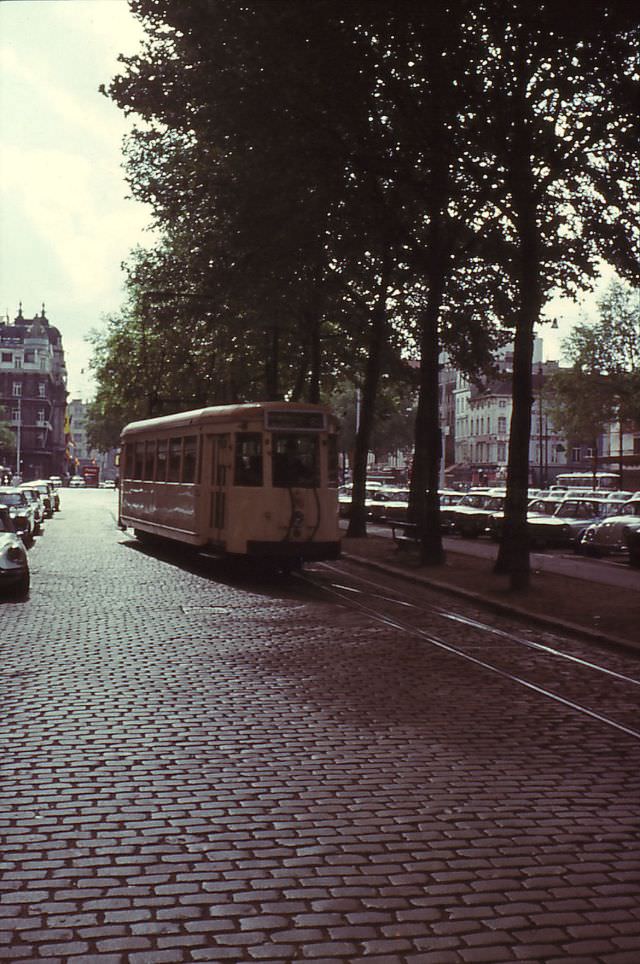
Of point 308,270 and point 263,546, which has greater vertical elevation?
point 308,270

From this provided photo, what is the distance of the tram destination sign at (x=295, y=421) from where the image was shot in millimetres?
20969

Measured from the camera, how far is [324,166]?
19.7m

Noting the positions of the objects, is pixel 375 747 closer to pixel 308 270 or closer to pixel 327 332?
pixel 308 270

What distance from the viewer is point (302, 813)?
6.09 m

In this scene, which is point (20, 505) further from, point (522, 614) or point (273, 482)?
point (522, 614)

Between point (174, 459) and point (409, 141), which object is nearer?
point (409, 141)

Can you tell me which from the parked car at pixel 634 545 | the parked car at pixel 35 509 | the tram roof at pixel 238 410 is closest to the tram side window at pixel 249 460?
the tram roof at pixel 238 410

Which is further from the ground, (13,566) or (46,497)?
(46,497)

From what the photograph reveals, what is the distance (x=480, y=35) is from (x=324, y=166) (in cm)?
350

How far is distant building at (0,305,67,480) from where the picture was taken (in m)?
140

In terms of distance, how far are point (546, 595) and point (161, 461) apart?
11423 millimetres

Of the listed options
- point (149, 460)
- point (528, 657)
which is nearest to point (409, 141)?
point (528, 657)

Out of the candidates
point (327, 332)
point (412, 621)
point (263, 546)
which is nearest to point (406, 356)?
point (327, 332)

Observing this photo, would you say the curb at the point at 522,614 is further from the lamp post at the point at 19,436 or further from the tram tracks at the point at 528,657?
the lamp post at the point at 19,436
